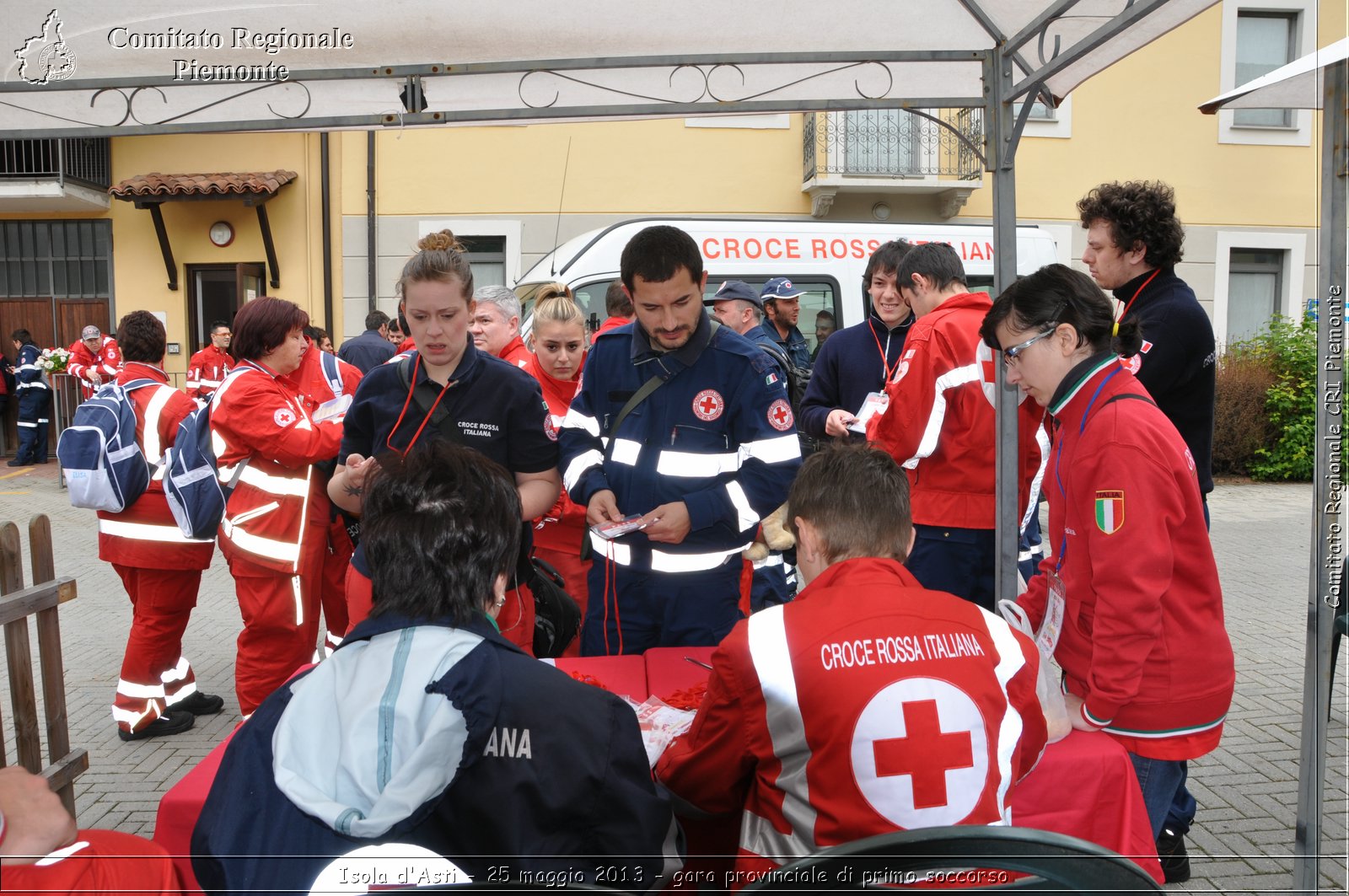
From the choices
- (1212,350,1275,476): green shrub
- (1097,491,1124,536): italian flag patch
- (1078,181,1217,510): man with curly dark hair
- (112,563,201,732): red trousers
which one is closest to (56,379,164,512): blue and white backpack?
(112,563,201,732): red trousers

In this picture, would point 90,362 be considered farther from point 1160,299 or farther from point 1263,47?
point 1263,47

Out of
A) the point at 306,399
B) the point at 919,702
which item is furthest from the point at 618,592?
the point at 306,399

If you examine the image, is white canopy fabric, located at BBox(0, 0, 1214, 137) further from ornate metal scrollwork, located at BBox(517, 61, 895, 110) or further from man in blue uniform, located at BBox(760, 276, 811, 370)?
man in blue uniform, located at BBox(760, 276, 811, 370)

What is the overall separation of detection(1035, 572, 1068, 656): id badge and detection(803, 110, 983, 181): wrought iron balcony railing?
503 inches

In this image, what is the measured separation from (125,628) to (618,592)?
528cm

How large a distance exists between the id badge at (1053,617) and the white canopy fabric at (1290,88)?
1658 millimetres

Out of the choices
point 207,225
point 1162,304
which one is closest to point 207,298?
point 207,225

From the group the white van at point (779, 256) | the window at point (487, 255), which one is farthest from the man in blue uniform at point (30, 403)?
the white van at point (779, 256)

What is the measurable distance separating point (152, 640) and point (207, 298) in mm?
12553

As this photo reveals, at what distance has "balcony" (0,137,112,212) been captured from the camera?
1473 cm

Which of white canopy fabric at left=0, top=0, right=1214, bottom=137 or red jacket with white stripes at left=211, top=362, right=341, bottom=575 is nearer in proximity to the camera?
white canopy fabric at left=0, top=0, right=1214, bottom=137

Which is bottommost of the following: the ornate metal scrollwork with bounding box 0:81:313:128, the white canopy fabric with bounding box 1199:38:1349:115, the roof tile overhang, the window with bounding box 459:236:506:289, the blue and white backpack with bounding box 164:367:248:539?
the blue and white backpack with bounding box 164:367:248:539

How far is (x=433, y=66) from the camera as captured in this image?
12.8ft

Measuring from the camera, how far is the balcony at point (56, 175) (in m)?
14.7
